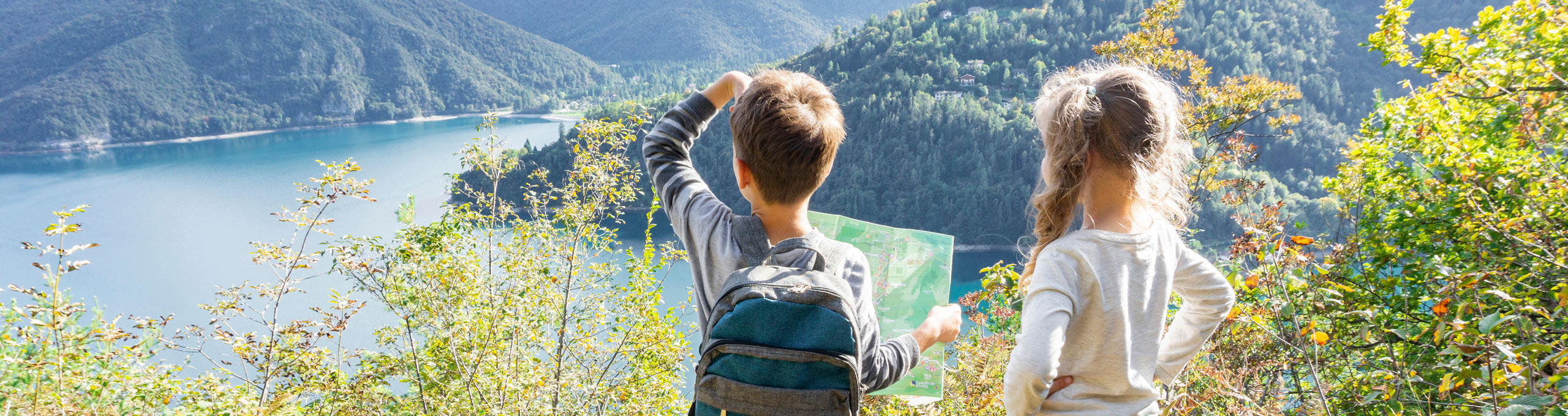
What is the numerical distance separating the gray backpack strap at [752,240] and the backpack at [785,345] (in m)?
0.07

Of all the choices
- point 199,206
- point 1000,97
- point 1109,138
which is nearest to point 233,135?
point 199,206

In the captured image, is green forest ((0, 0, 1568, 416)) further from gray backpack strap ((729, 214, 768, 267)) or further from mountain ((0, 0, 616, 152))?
mountain ((0, 0, 616, 152))

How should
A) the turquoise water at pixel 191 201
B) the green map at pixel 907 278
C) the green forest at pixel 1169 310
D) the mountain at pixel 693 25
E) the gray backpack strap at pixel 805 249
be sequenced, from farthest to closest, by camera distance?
the mountain at pixel 693 25
the turquoise water at pixel 191 201
the green forest at pixel 1169 310
the green map at pixel 907 278
the gray backpack strap at pixel 805 249

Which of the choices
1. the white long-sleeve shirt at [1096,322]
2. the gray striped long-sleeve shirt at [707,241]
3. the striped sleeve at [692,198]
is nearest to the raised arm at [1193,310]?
the white long-sleeve shirt at [1096,322]

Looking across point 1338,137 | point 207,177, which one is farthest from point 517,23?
point 1338,137

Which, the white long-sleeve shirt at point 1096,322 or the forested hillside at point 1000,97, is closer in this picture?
the white long-sleeve shirt at point 1096,322

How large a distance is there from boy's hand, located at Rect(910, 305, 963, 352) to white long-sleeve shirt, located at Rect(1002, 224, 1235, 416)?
18 centimetres

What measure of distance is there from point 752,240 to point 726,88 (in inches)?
13.5

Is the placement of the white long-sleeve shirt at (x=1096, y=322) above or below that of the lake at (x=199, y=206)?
above

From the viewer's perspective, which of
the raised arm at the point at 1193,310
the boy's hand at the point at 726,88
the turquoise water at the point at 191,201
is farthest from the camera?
the turquoise water at the point at 191,201

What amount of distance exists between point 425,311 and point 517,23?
114 meters

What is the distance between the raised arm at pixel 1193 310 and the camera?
105cm

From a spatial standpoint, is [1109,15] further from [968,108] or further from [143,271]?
[143,271]

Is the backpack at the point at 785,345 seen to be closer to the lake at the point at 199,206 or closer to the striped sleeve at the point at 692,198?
the striped sleeve at the point at 692,198
